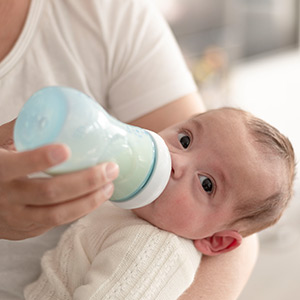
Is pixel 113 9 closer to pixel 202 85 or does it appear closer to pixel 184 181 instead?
pixel 184 181

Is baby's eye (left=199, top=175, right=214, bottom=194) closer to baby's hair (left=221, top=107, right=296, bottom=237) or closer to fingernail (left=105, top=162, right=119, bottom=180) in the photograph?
baby's hair (left=221, top=107, right=296, bottom=237)

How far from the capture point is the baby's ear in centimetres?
105

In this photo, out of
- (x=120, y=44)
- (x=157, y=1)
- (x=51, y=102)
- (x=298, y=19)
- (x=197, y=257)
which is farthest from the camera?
(x=298, y=19)

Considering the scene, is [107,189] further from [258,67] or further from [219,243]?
[258,67]

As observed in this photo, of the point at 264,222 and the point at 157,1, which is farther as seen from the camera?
the point at 157,1

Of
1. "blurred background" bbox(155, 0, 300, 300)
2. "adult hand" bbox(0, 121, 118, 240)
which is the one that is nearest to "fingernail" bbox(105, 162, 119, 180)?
"adult hand" bbox(0, 121, 118, 240)

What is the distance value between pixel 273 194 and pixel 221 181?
0.11 m

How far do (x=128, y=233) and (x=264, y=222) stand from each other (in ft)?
0.96

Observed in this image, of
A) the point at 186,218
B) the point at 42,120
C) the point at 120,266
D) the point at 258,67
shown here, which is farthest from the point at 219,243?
the point at 258,67

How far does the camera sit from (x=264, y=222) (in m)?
1.08

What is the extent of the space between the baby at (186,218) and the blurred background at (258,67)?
1.65 metres

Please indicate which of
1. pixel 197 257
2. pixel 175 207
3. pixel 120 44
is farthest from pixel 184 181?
pixel 120 44

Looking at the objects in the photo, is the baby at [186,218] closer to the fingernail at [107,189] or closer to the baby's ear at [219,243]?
the baby's ear at [219,243]

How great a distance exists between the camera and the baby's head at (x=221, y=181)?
3.26 ft
